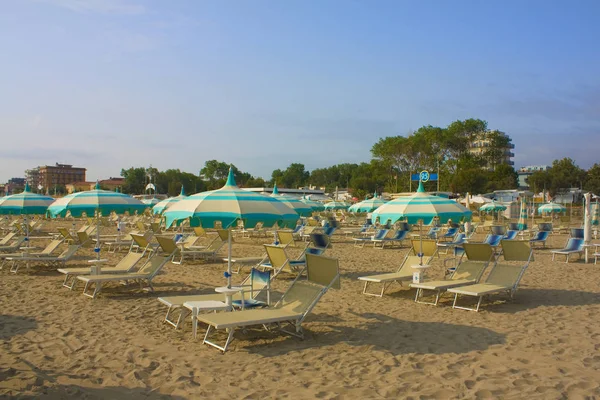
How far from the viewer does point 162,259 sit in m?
9.09

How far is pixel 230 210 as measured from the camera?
6344 millimetres

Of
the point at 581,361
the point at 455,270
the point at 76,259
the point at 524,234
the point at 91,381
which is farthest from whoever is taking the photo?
the point at 524,234

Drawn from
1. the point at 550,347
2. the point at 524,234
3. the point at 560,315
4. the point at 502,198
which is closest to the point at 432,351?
the point at 550,347

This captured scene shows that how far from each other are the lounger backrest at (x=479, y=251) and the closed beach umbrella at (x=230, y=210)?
3474mm

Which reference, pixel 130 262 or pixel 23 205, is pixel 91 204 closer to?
pixel 130 262

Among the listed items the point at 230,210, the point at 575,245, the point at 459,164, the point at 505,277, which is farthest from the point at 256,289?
the point at 459,164

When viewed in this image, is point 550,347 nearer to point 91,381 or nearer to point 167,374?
point 167,374

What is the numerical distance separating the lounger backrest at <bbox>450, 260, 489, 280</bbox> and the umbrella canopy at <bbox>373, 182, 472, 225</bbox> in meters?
0.80

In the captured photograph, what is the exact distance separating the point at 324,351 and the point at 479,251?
13.6ft

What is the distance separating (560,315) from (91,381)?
19.8 ft

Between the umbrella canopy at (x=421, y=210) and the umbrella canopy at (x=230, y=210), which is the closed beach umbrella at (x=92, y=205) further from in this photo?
the umbrella canopy at (x=421, y=210)

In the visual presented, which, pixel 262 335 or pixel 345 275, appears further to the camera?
pixel 345 275

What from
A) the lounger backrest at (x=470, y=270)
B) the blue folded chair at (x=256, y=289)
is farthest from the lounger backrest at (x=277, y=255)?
the lounger backrest at (x=470, y=270)

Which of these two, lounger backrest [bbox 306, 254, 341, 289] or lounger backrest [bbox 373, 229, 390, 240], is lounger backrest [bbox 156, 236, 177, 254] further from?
lounger backrest [bbox 373, 229, 390, 240]
